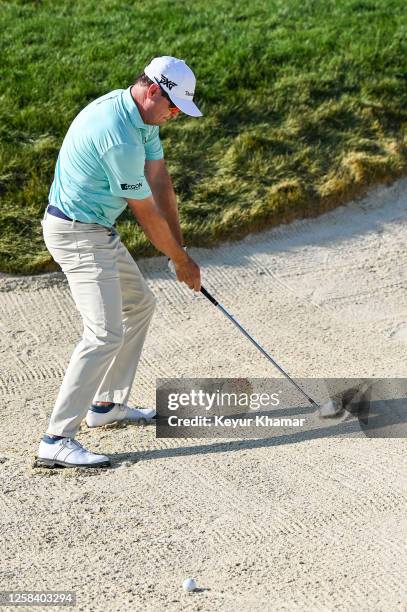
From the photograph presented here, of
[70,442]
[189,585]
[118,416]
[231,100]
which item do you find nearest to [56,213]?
[70,442]

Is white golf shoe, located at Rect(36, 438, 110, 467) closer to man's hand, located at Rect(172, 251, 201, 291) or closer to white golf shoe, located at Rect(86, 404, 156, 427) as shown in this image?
white golf shoe, located at Rect(86, 404, 156, 427)

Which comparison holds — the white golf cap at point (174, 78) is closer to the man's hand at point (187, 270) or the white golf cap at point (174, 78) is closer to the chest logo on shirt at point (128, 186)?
the chest logo on shirt at point (128, 186)

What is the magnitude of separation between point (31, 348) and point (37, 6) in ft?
19.3

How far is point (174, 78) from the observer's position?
6.14 metres

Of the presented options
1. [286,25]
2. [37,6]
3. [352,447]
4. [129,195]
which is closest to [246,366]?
[352,447]

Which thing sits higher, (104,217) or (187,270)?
(104,217)

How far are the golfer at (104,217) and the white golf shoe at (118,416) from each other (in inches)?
16.8

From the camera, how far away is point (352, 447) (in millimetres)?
6773

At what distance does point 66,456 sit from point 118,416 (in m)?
0.73

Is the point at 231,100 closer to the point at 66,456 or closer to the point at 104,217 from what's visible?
the point at 104,217

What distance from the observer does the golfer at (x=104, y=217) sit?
6152mm

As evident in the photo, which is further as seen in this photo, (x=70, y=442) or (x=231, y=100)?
(x=231, y=100)

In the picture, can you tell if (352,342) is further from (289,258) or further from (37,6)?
(37,6)

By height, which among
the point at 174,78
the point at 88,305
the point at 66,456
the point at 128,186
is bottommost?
the point at 66,456
